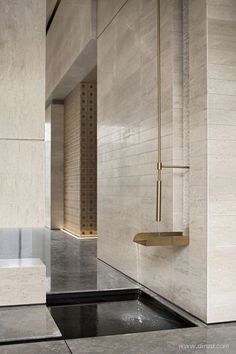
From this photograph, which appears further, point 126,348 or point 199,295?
point 199,295

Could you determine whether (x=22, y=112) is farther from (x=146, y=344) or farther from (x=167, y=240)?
(x=146, y=344)

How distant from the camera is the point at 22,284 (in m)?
4.15

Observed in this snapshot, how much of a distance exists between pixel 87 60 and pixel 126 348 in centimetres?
670

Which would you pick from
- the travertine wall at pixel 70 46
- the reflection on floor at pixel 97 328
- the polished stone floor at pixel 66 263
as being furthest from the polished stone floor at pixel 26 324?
the travertine wall at pixel 70 46

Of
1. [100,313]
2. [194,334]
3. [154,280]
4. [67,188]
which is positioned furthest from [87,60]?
[194,334]

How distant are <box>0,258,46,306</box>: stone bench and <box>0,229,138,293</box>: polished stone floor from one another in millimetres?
226

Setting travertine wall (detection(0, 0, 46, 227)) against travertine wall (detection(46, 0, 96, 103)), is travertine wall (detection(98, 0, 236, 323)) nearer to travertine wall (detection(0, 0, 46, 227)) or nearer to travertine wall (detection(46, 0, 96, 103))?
travertine wall (detection(0, 0, 46, 227))

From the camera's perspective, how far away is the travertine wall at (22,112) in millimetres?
4219

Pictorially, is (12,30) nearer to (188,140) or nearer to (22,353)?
(188,140)

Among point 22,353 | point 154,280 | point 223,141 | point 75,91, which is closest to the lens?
point 22,353

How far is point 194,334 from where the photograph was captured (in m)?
3.34

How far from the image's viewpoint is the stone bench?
410 cm

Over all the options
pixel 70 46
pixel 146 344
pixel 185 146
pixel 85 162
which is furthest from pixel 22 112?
pixel 85 162

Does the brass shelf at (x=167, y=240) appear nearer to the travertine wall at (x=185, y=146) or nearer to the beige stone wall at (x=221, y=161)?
the travertine wall at (x=185, y=146)
